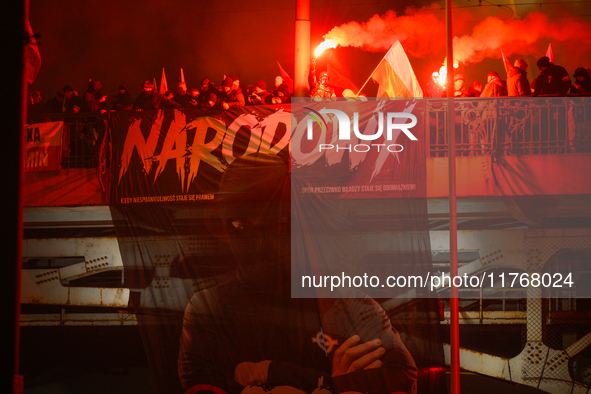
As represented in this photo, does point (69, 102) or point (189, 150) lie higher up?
point (69, 102)

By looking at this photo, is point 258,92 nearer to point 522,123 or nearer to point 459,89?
point 459,89

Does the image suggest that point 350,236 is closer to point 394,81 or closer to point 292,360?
point 292,360

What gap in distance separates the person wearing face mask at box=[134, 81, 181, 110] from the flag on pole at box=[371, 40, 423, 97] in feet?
12.4

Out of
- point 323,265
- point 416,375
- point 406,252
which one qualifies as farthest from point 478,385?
point 323,265

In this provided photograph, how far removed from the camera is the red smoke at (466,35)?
13.9 metres

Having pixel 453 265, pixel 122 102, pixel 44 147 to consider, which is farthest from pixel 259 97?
pixel 453 265

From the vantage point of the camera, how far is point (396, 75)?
29.8ft

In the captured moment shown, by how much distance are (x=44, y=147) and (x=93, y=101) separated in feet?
3.98

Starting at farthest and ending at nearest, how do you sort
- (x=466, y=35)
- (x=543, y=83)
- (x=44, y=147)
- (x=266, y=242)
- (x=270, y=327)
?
(x=466, y=35) < (x=44, y=147) < (x=543, y=83) < (x=266, y=242) < (x=270, y=327)

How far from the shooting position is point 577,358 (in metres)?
8.05

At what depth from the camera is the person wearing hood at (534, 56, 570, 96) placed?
320 inches

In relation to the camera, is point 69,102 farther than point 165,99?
Yes

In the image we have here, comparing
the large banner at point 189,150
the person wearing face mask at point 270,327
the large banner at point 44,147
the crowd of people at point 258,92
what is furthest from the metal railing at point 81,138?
the person wearing face mask at point 270,327

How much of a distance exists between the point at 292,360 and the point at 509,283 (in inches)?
159
